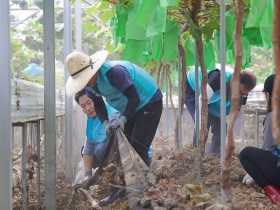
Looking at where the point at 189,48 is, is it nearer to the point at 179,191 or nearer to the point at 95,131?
the point at 95,131

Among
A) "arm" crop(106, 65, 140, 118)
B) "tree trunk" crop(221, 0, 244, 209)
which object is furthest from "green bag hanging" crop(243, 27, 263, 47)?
"tree trunk" crop(221, 0, 244, 209)

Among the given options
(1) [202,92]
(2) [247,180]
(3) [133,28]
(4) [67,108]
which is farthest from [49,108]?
(4) [67,108]

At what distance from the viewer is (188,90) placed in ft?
19.4

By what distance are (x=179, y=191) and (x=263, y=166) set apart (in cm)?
133

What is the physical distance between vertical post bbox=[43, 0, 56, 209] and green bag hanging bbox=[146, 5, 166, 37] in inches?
26.5

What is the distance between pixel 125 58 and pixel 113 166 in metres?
1.43

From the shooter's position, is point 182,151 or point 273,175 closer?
point 273,175

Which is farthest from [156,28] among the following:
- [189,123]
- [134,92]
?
[189,123]

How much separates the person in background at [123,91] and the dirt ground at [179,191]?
32 cm

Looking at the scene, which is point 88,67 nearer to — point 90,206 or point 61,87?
point 90,206

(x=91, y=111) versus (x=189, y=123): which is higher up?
(x=91, y=111)

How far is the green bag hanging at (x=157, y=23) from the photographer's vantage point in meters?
3.46

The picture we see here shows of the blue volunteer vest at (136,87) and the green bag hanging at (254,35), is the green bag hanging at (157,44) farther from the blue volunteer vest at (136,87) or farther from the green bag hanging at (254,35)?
the green bag hanging at (254,35)

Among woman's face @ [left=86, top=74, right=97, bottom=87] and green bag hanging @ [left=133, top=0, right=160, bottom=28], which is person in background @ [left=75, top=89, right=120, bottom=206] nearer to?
woman's face @ [left=86, top=74, right=97, bottom=87]
